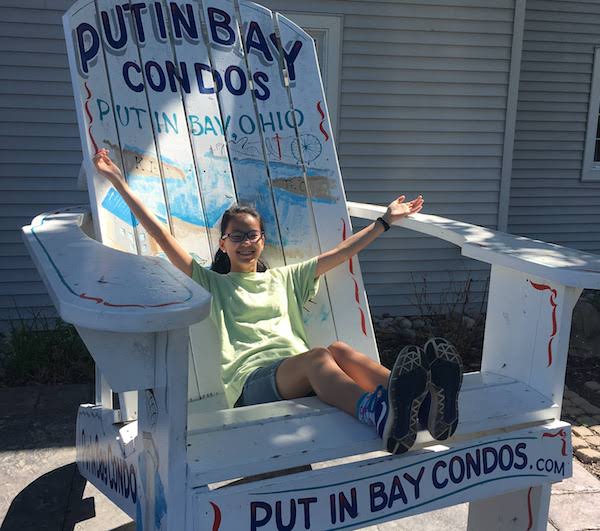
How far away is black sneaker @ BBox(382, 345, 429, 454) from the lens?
1338 mm

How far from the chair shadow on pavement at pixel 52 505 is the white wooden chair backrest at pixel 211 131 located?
22.5 inches

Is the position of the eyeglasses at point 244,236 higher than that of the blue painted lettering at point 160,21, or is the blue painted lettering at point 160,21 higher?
the blue painted lettering at point 160,21

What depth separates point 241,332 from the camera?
195 centimetres

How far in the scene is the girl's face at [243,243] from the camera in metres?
2.06

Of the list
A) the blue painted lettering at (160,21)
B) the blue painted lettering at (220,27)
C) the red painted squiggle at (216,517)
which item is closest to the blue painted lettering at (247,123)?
the blue painted lettering at (220,27)

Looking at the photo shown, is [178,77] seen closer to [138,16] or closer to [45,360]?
[138,16]

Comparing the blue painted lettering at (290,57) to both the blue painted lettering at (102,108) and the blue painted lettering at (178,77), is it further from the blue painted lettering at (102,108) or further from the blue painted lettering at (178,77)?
the blue painted lettering at (102,108)

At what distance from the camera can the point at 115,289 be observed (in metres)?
1.13

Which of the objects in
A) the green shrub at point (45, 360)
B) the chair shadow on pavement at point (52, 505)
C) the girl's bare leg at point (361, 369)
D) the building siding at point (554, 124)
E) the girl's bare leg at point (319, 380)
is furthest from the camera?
the building siding at point (554, 124)

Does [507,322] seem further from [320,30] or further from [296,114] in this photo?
[320,30]

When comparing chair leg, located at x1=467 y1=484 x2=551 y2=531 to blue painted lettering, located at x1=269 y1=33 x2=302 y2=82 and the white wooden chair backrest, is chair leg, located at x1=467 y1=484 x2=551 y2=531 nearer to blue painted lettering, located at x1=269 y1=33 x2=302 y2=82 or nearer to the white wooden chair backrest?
the white wooden chair backrest

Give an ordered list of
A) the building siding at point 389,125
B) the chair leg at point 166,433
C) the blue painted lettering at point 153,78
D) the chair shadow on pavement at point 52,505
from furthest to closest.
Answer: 1. the building siding at point 389,125
2. the blue painted lettering at point 153,78
3. the chair shadow on pavement at point 52,505
4. the chair leg at point 166,433

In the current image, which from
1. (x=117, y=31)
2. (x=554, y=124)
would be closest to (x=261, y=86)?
(x=117, y=31)

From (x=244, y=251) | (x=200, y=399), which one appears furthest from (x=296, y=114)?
(x=200, y=399)
